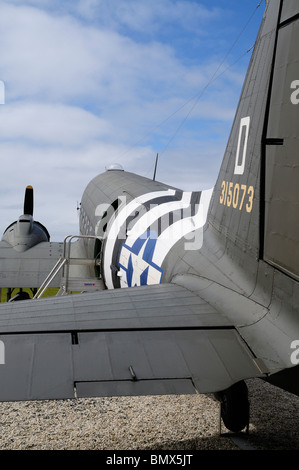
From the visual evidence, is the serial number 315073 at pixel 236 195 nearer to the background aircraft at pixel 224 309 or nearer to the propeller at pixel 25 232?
the background aircraft at pixel 224 309

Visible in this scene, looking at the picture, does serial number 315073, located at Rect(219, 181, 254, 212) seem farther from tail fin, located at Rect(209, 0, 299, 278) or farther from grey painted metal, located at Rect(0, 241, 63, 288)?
grey painted metal, located at Rect(0, 241, 63, 288)

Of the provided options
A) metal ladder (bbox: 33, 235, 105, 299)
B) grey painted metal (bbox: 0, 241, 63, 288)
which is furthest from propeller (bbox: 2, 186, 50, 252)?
metal ladder (bbox: 33, 235, 105, 299)

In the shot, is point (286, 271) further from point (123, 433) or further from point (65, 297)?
point (123, 433)

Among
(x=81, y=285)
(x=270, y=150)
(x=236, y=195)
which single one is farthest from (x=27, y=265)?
(x=270, y=150)

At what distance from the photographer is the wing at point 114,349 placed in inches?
138

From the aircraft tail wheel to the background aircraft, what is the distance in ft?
0.06

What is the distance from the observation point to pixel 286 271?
4.07 m

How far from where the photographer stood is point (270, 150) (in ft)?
14.1

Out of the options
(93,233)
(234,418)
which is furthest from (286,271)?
(93,233)

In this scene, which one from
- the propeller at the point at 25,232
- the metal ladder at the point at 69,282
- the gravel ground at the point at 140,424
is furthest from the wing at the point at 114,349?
the propeller at the point at 25,232

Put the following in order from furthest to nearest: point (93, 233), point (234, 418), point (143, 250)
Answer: point (93, 233) < point (143, 250) < point (234, 418)

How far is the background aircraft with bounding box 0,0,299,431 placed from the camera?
3.67m

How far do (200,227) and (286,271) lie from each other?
126 inches

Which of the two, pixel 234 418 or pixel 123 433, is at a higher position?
pixel 234 418
